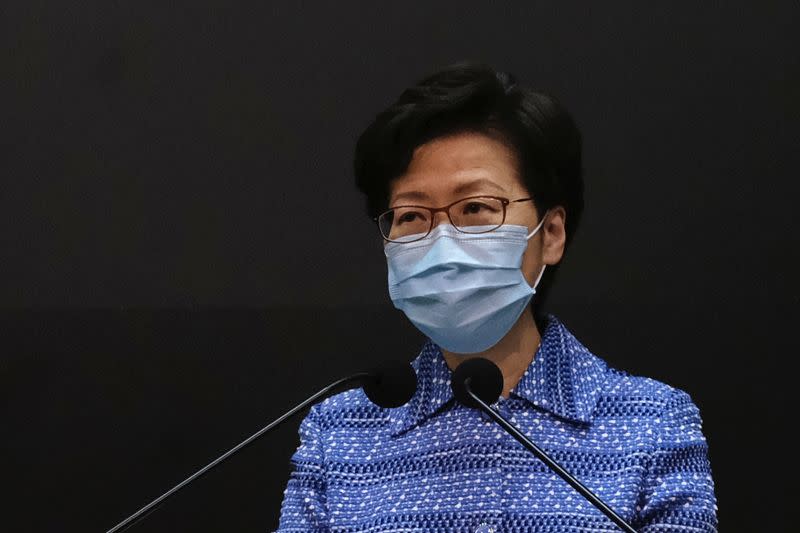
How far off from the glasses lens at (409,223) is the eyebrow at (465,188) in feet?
0.05

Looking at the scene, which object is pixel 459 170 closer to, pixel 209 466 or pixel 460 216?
pixel 460 216

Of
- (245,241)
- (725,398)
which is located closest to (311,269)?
(245,241)

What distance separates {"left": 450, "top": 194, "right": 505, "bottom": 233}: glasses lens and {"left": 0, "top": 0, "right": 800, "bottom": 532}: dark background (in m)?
0.44

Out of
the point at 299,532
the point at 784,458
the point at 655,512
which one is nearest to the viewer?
the point at 655,512

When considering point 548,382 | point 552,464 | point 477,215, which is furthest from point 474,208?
point 552,464

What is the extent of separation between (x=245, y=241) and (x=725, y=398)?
80cm

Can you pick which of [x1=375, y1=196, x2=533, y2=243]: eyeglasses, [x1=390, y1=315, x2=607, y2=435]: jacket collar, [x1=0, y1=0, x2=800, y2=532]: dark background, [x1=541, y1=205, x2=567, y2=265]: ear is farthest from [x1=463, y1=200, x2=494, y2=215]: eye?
[x1=0, y1=0, x2=800, y2=532]: dark background

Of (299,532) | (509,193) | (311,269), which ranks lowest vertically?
(299,532)

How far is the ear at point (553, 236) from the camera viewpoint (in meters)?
1.83

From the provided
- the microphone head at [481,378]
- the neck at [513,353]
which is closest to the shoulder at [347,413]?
the neck at [513,353]

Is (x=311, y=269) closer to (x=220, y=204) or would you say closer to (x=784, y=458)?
(x=220, y=204)

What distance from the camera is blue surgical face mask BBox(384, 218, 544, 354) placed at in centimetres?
175

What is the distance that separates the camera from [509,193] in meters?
1.78

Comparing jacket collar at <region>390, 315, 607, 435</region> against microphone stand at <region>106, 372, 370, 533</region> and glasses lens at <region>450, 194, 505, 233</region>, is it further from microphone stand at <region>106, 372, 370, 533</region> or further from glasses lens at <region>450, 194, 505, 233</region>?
microphone stand at <region>106, 372, 370, 533</region>
